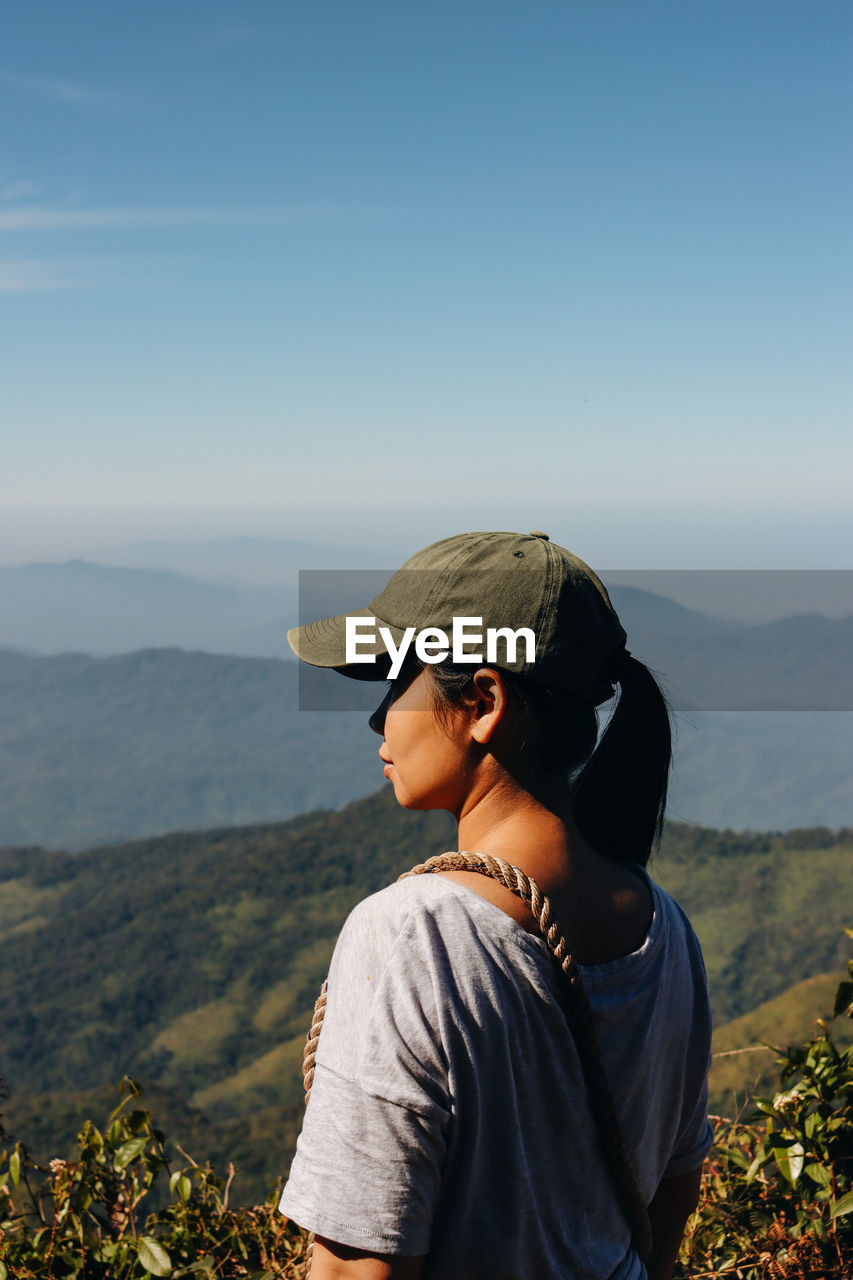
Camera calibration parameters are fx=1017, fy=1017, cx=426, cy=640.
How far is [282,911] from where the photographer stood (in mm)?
106312

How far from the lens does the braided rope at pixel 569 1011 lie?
4.91ft

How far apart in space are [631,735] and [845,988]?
6.75ft

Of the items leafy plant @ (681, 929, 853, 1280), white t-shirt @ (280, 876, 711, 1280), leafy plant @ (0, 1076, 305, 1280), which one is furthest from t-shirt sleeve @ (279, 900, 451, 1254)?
leafy plant @ (681, 929, 853, 1280)

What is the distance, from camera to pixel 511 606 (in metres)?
1.66

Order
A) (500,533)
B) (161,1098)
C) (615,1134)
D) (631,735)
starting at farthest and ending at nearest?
(161,1098), (631,735), (500,533), (615,1134)

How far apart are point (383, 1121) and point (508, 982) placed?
0.81 ft

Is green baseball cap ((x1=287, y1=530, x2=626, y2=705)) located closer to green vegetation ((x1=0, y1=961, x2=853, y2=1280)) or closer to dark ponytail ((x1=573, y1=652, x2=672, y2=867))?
dark ponytail ((x1=573, y1=652, x2=672, y2=867))

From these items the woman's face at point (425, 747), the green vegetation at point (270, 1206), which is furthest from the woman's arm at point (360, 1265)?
the green vegetation at point (270, 1206)

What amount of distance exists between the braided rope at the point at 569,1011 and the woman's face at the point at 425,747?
0.18 meters

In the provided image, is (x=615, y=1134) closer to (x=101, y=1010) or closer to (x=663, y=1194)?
(x=663, y=1194)

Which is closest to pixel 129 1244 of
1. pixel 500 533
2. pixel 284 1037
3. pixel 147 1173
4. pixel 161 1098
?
pixel 147 1173

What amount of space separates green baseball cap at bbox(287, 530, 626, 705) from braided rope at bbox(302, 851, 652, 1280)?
0.32 metres

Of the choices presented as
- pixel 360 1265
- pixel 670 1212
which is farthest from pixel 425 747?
pixel 670 1212
